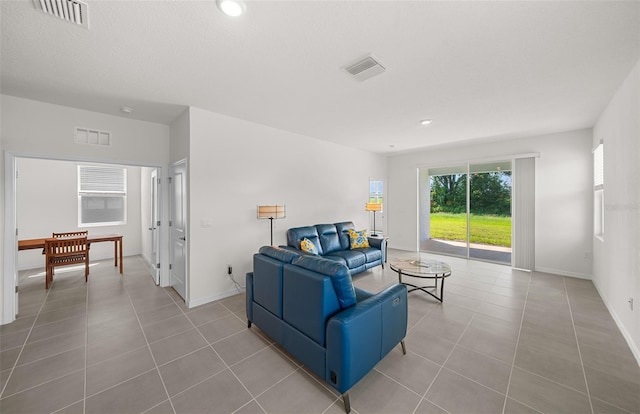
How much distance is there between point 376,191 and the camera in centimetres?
693

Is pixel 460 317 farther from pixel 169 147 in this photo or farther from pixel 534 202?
pixel 169 147

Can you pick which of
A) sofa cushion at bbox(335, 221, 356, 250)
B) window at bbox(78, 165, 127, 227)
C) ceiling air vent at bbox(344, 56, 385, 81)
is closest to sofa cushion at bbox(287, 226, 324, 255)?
sofa cushion at bbox(335, 221, 356, 250)

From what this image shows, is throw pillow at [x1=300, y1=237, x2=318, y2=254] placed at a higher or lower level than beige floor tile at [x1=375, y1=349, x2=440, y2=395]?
higher

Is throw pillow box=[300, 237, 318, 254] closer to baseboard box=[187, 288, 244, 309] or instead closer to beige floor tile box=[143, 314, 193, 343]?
baseboard box=[187, 288, 244, 309]

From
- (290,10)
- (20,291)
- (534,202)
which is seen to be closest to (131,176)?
(20,291)

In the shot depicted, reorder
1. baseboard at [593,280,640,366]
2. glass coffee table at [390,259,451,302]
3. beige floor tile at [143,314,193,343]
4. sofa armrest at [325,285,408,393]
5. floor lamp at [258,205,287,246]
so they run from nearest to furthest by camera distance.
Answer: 1. sofa armrest at [325,285,408,393]
2. baseboard at [593,280,640,366]
3. beige floor tile at [143,314,193,343]
4. glass coffee table at [390,259,451,302]
5. floor lamp at [258,205,287,246]

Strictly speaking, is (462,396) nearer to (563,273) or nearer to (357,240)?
(357,240)

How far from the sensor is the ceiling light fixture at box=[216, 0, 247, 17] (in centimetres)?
154

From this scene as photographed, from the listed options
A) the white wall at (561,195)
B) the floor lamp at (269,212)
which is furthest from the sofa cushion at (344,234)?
the white wall at (561,195)

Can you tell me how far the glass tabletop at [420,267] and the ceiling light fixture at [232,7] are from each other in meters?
3.39

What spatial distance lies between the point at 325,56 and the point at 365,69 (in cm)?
45

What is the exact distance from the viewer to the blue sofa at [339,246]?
13.9 ft

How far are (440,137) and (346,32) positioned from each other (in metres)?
3.93

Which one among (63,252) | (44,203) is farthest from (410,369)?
(44,203)
